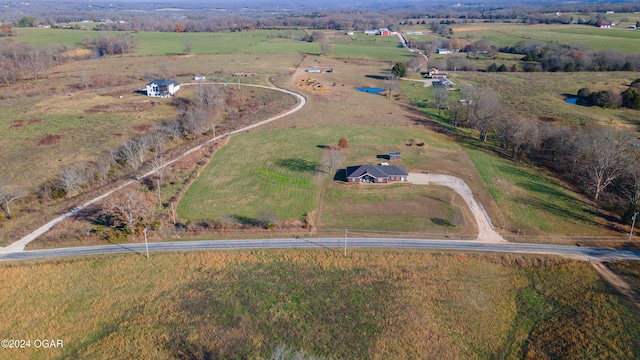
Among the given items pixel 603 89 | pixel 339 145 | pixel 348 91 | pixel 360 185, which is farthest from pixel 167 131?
pixel 603 89

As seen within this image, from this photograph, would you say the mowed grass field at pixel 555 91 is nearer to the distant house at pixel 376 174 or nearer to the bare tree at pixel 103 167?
the distant house at pixel 376 174

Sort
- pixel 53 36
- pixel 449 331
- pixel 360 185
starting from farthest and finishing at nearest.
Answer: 1. pixel 53 36
2. pixel 360 185
3. pixel 449 331

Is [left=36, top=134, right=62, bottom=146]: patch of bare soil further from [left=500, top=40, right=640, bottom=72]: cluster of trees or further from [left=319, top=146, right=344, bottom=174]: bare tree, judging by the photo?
[left=500, top=40, right=640, bottom=72]: cluster of trees

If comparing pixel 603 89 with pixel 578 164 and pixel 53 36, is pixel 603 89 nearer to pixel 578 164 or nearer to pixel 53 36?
pixel 578 164

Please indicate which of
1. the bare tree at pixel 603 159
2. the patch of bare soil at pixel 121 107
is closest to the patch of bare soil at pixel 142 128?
the patch of bare soil at pixel 121 107

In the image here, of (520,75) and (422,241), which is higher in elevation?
(520,75)

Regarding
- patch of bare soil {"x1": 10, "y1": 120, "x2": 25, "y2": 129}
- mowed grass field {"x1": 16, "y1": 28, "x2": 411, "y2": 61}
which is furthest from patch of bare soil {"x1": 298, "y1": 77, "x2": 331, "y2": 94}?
patch of bare soil {"x1": 10, "y1": 120, "x2": 25, "y2": 129}
